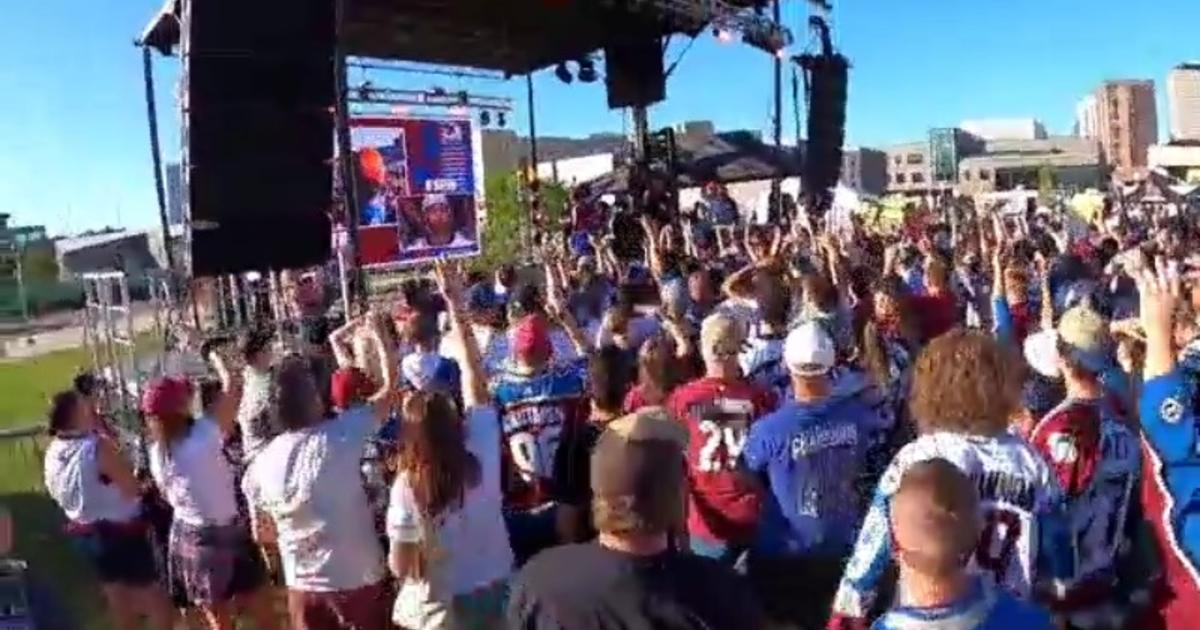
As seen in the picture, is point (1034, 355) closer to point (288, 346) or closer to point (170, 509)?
point (170, 509)

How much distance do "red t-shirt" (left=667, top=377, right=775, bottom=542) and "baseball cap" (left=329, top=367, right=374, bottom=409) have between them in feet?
4.51

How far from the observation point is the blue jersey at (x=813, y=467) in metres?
3.50

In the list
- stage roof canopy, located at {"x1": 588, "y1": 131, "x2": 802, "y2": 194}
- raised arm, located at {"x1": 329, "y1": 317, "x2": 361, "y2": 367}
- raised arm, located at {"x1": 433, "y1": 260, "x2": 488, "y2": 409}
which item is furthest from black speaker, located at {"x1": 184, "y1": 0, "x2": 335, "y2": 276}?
stage roof canopy, located at {"x1": 588, "y1": 131, "x2": 802, "y2": 194}

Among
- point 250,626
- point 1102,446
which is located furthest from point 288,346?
point 1102,446

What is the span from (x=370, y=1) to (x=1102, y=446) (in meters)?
15.3

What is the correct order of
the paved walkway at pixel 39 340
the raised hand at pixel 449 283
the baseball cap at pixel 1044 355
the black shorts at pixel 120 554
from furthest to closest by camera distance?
1. the paved walkway at pixel 39 340
2. the black shorts at pixel 120 554
3. the raised hand at pixel 449 283
4. the baseball cap at pixel 1044 355

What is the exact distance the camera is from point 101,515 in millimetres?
4992

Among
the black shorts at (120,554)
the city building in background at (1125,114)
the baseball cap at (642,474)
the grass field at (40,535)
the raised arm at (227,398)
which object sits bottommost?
the grass field at (40,535)

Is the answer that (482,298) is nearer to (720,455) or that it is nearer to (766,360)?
(766,360)

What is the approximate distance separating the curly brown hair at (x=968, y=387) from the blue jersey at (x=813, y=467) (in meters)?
0.80

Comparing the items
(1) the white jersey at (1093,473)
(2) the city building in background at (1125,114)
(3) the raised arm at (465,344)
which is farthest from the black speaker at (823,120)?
(2) the city building in background at (1125,114)

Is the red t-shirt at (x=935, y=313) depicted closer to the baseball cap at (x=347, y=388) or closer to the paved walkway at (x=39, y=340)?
the baseball cap at (x=347, y=388)

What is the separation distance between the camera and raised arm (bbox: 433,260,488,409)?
389 cm

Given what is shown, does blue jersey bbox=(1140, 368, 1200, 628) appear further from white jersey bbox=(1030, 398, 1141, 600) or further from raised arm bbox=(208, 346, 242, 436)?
raised arm bbox=(208, 346, 242, 436)
